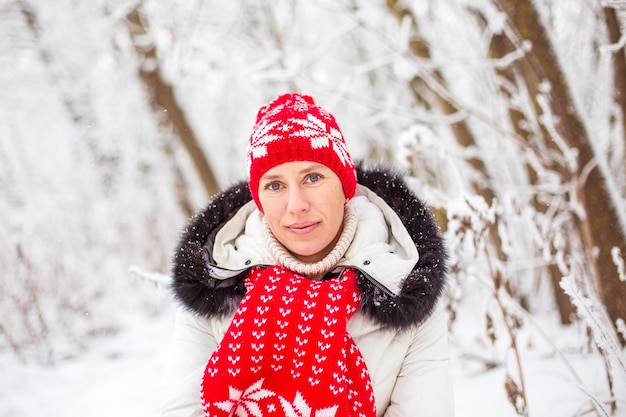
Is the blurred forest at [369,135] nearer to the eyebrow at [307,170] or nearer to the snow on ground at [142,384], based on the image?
the snow on ground at [142,384]

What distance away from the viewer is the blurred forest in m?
2.24

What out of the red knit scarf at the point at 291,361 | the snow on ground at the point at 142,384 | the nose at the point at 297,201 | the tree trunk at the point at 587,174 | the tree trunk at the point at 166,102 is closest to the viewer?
the red knit scarf at the point at 291,361

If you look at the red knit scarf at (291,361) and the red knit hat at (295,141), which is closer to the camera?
the red knit scarf at (291,361)

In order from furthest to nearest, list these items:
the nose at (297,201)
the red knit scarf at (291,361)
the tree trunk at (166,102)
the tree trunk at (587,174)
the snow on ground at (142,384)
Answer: the tree trunk at (166,102), the snow on ground at (142,384), the tree trunk at (587,174), the nose at (297,201), the red knit scarf at (291,361)

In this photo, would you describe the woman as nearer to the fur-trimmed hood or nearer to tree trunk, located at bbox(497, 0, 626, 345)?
the fur-trimmed hood

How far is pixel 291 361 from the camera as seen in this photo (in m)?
1.56

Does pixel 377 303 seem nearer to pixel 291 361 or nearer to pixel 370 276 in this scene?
pixel 370 276

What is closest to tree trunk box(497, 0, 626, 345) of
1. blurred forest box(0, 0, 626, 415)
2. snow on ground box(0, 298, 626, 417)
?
blurred forest box(0, 0, 626, 415)

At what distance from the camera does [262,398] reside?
1.54m

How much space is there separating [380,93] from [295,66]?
408cm

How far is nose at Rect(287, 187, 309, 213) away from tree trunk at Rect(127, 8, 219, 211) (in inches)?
166

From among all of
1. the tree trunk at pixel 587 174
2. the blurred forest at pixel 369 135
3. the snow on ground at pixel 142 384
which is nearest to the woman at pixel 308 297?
the blurred forest at pixel 369 135

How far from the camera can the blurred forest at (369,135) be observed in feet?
7.34

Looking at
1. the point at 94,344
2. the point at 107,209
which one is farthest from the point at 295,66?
the point at 107,209
